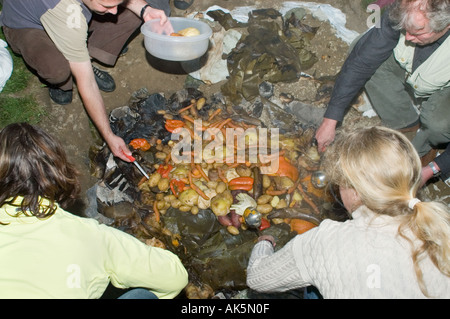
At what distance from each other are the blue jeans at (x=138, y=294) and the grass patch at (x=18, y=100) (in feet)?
6.64

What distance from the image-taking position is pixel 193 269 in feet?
9.65

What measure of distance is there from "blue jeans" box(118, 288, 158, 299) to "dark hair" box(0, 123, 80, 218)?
0.75 m

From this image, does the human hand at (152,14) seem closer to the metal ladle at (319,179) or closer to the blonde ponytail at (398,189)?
the metal ladle at (319,179)

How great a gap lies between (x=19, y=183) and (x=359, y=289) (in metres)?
1.63

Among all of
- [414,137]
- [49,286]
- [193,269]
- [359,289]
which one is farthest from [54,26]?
[414,137]

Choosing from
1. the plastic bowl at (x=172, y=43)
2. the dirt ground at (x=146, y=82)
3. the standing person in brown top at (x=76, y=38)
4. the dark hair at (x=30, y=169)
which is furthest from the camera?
the dirt ground at (x=146, y=82)

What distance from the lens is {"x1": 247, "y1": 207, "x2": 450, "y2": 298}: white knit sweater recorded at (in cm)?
155

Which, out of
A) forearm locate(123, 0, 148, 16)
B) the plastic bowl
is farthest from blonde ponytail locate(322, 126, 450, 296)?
forearm locate(123, 0, 148, 16)

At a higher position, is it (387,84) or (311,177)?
(387,84)

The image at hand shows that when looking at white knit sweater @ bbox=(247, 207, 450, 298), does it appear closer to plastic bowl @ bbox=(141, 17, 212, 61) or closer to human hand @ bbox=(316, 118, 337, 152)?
human hand @ bbox=(316, 118, 337, 152)

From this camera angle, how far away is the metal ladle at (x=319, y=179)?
312cm

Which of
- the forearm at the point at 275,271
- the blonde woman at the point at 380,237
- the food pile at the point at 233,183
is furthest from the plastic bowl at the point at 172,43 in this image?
the forearm at the point at 275,271

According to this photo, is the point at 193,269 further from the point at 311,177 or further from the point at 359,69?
the point at 359,69

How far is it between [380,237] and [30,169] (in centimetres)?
167
